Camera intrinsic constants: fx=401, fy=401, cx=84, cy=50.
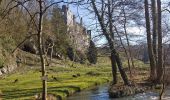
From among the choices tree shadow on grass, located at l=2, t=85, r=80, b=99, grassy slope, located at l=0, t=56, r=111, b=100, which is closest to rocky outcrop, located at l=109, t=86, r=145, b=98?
grassy slope, located at l=0, t=56, r=111, b=100

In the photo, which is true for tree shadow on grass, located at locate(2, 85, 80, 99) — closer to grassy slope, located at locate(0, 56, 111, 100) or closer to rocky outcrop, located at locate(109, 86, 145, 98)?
grassy slope, located at locate(0, 56, 111, 100)

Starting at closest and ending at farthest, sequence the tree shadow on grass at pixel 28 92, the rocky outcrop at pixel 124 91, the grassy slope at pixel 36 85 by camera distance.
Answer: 1. the tree shadow on grass at pixel 28 92
2. the rocky outcrop at pixel 124 91
3. the grassy slope at pixel 36 85

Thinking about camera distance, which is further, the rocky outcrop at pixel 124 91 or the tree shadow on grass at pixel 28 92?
the rocky outcrop at pixel 124 91

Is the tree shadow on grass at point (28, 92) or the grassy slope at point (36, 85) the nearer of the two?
the tree shadow on grass at point (28, 92)

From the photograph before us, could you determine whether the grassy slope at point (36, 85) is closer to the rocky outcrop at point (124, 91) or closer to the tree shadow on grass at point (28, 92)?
the tree shadow on grass at point (28, 92)

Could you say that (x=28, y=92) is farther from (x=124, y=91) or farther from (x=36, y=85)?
(x=124, y=91)

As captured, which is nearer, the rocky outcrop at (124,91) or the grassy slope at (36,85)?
the rocky outcrop at (124,91)

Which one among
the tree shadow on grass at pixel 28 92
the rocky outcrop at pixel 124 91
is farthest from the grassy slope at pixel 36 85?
the rocky outcrop at pixel 124 91

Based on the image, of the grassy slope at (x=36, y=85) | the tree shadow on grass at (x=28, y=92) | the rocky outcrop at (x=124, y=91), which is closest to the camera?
the tree shadow on grass at (x=28, y=92)

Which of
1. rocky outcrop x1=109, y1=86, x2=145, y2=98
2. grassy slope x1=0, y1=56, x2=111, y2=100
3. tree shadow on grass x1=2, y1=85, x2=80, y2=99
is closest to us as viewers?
tree shadow on grass x1=2, y1=85, x2=80, y2=99

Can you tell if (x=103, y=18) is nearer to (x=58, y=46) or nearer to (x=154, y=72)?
(x=154, y=72)

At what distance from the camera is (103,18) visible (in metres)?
40.1

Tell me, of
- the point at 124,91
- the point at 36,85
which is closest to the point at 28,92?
the point at 36,85

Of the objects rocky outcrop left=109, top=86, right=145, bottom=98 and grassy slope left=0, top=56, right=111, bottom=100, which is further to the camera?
grassy slope left=0, top=56, right=111, bottom=100
